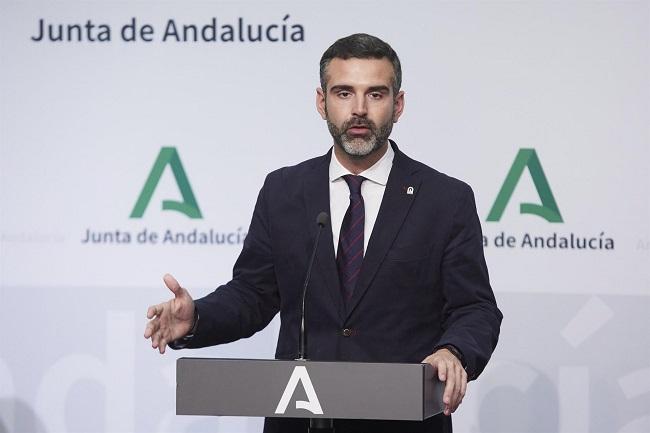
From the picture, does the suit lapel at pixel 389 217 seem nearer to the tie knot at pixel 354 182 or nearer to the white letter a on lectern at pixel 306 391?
the tie knot at pixel 354 182

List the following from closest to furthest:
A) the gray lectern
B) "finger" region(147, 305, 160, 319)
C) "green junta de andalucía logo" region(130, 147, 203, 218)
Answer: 1. the gray lectern
2. "finger" region(147, 305, 160, 319)
3. "green junta de andalucía logo" region(130, 147, 203, 218)

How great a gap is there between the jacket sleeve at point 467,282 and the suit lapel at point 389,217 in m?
0.16

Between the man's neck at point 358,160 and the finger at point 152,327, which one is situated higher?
the man's neck at point 358,160

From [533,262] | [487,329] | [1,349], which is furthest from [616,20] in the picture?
[1,349]

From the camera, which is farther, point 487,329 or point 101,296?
point 101,296

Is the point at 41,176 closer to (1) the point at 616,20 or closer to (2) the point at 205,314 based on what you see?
(2) the point at 205,314

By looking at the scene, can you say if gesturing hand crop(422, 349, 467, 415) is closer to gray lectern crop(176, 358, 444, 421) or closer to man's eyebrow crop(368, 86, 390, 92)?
gray lectern crop(176, 358, 444, 421)

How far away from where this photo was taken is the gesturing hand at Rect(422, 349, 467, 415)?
2.52m

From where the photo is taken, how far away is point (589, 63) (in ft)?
16.0

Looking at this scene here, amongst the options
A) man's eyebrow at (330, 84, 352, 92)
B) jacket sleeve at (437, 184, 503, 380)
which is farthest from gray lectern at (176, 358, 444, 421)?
man's eyebrow at (330, 84, 352, 92)

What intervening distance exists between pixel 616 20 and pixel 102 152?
235 cm

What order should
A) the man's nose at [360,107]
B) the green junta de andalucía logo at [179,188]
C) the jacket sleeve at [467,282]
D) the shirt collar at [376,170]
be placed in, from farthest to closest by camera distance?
the green junta de andalucía logo at [179,188]
the shirt collar at [376,170]
the man's nose at [360,107]
the jacket sleeve at [467,282]

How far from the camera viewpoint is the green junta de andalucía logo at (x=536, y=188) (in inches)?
191

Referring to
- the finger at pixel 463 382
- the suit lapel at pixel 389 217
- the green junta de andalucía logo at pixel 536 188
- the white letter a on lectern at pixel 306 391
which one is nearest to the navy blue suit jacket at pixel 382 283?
the suit lapel at pixel 389 217
